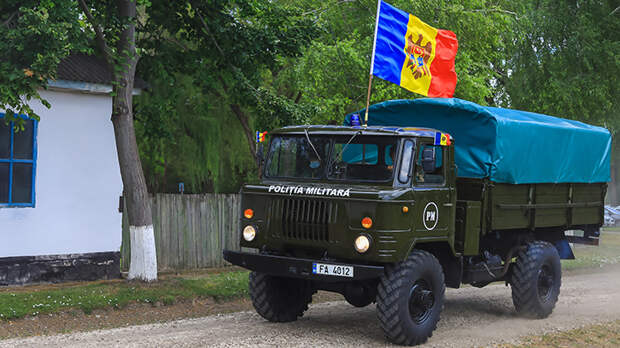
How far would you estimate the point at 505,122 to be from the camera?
10.5 metres

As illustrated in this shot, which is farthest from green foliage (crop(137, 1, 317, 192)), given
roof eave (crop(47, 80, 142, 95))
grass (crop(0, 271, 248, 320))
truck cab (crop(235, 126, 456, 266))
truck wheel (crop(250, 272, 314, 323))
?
truck wheel (crop(250, 272, 314, 323))

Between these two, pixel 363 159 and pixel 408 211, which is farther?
pixel 363 159

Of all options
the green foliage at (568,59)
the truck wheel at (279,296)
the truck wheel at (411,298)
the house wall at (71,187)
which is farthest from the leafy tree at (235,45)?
the green foliage at (568,59)

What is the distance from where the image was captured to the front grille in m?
8.72

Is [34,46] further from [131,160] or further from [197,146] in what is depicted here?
[197,146]

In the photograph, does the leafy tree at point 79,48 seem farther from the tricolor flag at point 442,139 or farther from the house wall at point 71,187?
the tricolor flag at point 442,139

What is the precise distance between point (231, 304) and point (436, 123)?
4.30 metres

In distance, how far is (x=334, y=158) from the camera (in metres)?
9.27

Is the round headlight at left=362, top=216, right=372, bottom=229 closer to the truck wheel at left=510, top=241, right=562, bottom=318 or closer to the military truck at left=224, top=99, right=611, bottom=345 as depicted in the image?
the military truck at left=224, top=99, right=611, bottom=345

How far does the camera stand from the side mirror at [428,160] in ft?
28.7

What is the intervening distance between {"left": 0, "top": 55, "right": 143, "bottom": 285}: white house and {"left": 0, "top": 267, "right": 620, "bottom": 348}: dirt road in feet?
12.4

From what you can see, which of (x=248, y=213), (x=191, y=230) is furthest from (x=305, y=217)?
(x=191, y=230)

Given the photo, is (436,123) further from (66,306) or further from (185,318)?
(66,306)

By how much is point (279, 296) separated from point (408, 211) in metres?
2.36
